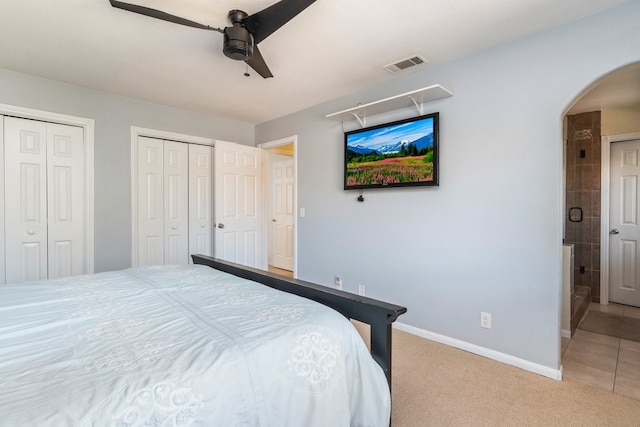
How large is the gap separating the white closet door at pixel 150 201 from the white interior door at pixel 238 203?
0.64 metres

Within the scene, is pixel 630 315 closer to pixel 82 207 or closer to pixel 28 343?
pixel 28 343

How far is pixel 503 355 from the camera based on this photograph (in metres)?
2.35

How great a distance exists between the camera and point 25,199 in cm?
296

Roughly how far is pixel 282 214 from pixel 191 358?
473 cm

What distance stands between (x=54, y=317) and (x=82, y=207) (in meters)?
2.48

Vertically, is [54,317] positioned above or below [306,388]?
above

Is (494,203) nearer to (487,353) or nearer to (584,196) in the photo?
(487,353)

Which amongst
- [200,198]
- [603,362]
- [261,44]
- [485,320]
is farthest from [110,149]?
[603,362]

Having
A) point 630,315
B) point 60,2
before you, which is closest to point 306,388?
point 60,2

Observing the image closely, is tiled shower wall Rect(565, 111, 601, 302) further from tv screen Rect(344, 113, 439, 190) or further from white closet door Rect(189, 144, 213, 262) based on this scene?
white closet door Rect(189, 144, 213, 262)

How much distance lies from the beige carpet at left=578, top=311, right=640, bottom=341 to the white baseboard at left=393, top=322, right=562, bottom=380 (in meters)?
1.22

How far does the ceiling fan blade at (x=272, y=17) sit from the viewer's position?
5.11 ft

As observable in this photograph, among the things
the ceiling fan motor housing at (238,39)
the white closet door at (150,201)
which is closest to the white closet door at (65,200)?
the white closet door at (150,201)

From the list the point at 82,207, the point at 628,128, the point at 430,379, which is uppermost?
the point at 628,128
